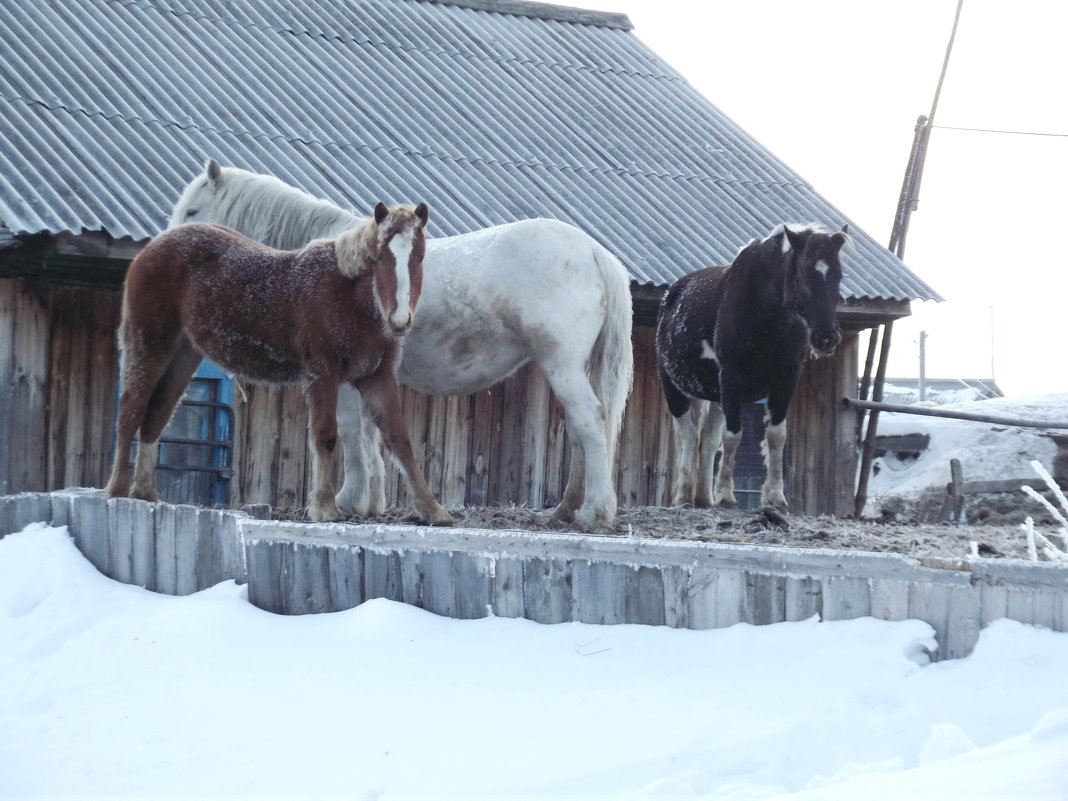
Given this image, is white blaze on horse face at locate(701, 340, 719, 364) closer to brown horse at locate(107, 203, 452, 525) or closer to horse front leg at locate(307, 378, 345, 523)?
brown horse at locate(107, 203, 452, 525)

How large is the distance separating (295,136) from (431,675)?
7.60 metres

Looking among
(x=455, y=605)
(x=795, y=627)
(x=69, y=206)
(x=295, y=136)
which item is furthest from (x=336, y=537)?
(x=295, y=136)

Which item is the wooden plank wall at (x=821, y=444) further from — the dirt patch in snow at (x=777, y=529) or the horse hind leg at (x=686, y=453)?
the dirt patch in snow at (x=777, y=529)

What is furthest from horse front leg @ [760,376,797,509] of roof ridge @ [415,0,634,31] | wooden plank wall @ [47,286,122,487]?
roof ridge @ [415,0,634,31]

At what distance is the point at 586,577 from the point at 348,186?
640cm

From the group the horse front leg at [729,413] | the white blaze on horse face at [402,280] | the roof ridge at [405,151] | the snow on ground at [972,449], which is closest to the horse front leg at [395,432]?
the white blaze on horse face at [402,280]

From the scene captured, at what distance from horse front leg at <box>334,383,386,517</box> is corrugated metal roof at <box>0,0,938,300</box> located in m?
2.64

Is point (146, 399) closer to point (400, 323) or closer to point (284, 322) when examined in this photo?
point (284, 322)

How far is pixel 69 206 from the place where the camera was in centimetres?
807

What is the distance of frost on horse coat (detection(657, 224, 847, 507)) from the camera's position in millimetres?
7230

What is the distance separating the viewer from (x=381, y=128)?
1141 cm

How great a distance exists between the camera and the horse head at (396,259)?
523 centimetres

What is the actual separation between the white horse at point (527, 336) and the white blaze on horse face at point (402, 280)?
860 mm

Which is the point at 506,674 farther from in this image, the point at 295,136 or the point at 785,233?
the point at 295,136
